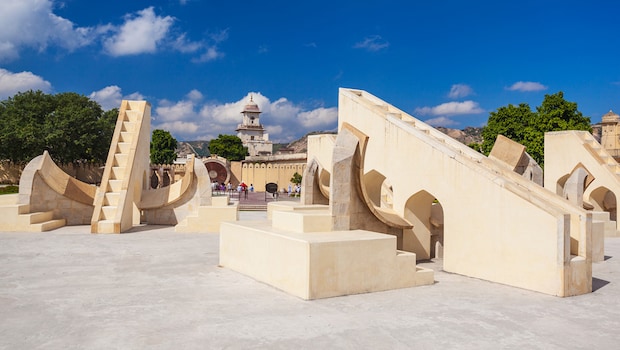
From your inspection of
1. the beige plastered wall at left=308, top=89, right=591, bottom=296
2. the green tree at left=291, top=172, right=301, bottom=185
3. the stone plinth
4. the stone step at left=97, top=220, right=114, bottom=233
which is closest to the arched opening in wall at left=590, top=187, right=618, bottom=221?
the beige plastered wall at left=308, top=89, right=591, bottom=296

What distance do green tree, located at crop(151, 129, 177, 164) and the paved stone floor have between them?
161ft

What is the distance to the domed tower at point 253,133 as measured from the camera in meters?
81.9

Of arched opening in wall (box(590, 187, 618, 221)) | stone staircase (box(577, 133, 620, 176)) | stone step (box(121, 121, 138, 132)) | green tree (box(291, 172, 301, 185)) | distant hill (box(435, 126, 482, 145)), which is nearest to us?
stone step (box(121, 121, 138, 132))

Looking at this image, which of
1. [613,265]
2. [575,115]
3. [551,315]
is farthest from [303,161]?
[551,315]

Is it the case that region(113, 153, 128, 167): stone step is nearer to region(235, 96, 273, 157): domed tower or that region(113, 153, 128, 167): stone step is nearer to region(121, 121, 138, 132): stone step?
region(121, 121, 138, 132): stone step

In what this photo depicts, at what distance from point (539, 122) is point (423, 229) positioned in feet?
73.9

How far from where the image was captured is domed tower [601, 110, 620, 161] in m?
49.4

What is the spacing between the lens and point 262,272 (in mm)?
9000

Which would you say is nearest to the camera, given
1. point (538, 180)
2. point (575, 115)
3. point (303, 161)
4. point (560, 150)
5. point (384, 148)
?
point (384, 148)

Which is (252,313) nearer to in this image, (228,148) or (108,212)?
(108,212)

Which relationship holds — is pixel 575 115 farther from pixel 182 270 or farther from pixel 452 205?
pixel 182 270

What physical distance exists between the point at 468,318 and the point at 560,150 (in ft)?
53.9

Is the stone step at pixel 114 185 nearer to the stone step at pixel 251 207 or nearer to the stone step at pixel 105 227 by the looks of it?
the stone step at pixel 105 227

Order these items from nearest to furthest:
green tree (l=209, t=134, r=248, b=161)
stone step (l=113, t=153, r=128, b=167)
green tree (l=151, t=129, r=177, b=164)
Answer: stone step (l=113, t=153, r=128, b=167) → green tree (l=151, t=129, r=177, b=164) → green tree (l=209, t=134, r=248, b=161)
